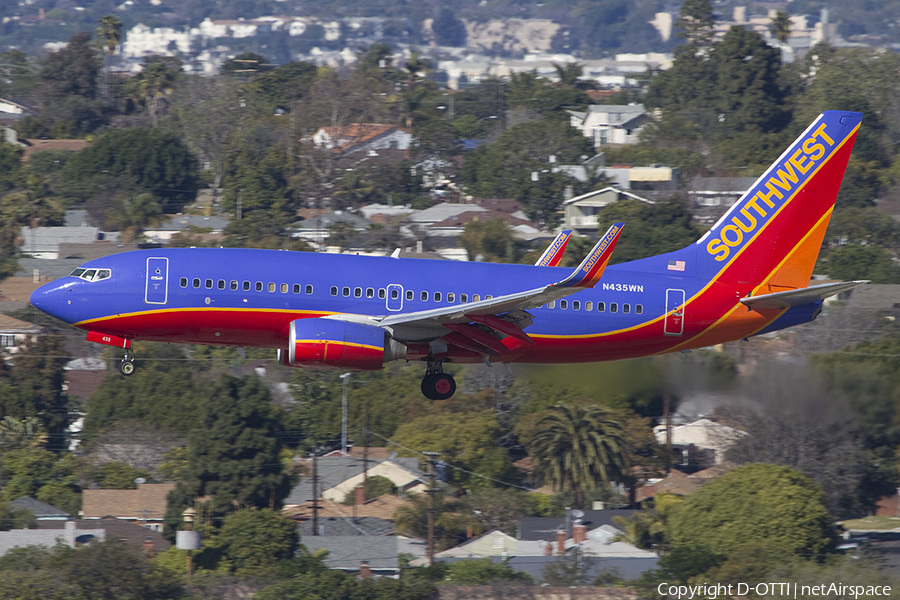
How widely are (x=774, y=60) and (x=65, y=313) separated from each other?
145 meters

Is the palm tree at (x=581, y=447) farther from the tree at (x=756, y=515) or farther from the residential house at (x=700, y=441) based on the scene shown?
the tree at (x=756, y=515)

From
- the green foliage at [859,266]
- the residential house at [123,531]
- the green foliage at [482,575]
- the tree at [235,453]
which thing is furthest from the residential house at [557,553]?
the green foliage at [859,266]

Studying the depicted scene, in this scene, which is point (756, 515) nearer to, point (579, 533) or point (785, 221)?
point (579, 533)

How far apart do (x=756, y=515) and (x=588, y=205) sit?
65975mm

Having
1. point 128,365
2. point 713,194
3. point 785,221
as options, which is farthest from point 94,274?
point 713,194

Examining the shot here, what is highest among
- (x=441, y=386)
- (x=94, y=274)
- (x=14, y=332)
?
(x=14, y=332)

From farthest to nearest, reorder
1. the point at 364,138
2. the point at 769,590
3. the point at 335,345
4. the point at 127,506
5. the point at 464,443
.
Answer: the point at 364,138 → the point at 464,443 → the point at 127,506 → the point at 769,590 → the point at 335,345

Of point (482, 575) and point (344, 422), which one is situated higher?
point (344, 422)

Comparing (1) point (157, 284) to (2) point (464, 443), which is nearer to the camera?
(1) point (157, 284)

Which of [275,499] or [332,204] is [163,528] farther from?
[332,204]

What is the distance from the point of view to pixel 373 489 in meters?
66.2

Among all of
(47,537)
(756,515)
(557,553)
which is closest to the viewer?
(756,515)

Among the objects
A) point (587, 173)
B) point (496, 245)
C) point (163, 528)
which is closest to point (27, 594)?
point (163, 528)

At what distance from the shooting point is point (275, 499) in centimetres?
6519
